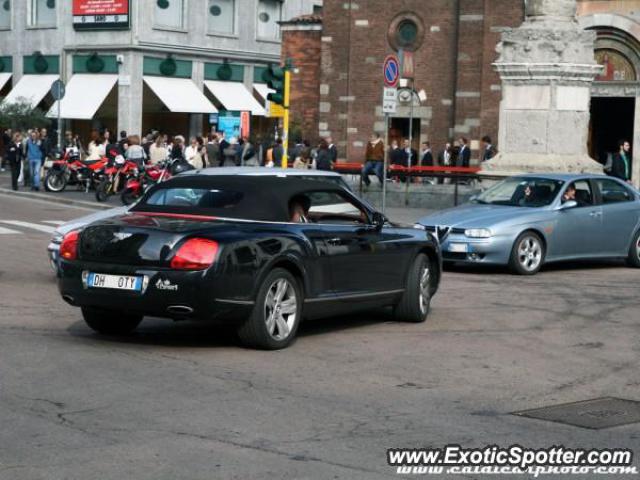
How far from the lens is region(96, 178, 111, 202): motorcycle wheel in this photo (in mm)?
33000

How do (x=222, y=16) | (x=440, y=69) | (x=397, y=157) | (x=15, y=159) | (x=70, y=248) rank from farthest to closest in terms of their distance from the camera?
(x=222, y=16) < (x=440, y=69) < (x=397, y=157) < (x=15, y=159) < (x=70, y=248)

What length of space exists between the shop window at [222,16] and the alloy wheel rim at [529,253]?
4599 centimetres

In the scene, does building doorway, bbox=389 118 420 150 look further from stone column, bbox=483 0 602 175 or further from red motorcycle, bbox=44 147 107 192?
stone column, bbox=483 0 602 175

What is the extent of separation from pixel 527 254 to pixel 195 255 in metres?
8.61

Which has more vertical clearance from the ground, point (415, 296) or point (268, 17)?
point (268, 17)

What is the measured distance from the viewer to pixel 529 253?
59.9ft

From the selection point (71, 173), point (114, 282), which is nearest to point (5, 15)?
point (71, 173)

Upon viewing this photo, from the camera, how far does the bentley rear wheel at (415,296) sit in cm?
1290

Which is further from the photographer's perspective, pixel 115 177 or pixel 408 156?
pixel 408 156

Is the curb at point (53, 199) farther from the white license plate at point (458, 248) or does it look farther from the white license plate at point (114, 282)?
the white license plate at point (114, 282)

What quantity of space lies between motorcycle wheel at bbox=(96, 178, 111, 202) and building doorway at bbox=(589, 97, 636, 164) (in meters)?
16.8

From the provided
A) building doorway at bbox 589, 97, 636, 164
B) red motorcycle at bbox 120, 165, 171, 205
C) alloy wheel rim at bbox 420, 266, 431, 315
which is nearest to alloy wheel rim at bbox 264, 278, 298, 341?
alloy wheel rim at bbox 420, 266, 431, 315

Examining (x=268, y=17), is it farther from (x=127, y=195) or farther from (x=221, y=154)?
(x=127, y=195)

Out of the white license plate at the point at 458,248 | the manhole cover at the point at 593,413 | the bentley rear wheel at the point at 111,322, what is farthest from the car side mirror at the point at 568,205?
the manhole cover at the point at 593,413
